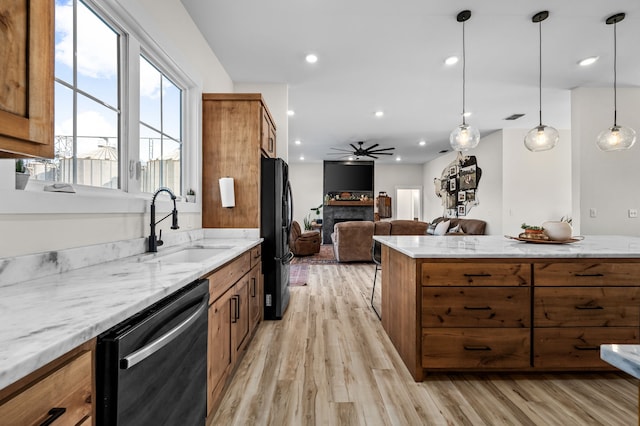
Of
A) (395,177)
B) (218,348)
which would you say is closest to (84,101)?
(218,348)

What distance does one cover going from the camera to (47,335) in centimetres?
61

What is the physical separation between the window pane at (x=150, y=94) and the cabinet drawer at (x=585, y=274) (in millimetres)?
2832

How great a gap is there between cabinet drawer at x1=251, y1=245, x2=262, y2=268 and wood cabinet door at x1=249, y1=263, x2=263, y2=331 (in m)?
0.05

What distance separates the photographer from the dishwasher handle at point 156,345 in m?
0.78

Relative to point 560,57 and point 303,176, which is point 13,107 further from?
point 303,176

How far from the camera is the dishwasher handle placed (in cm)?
78

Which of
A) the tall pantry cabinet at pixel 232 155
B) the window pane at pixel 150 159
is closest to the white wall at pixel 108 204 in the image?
A: the tall pantry cabinet at pixel 232 155

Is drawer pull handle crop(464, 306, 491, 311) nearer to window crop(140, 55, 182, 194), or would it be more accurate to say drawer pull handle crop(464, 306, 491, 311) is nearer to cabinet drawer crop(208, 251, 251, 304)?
cabinet drawer crop(208, 251, 251, 304)

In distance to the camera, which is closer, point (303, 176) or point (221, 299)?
point (221, 299)

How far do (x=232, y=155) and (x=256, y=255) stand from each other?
39.4 inches

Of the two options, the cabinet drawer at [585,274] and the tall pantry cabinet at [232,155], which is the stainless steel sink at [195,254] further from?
the cabinet drawer at [585,274]

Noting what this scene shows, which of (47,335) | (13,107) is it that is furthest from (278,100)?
(47,335)

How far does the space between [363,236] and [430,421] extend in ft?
15.1

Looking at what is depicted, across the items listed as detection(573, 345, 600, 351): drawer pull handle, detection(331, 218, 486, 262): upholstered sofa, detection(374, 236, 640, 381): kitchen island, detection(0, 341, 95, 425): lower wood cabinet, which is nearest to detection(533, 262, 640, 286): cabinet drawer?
detection(374, 236, 640, 381): kitchen island
